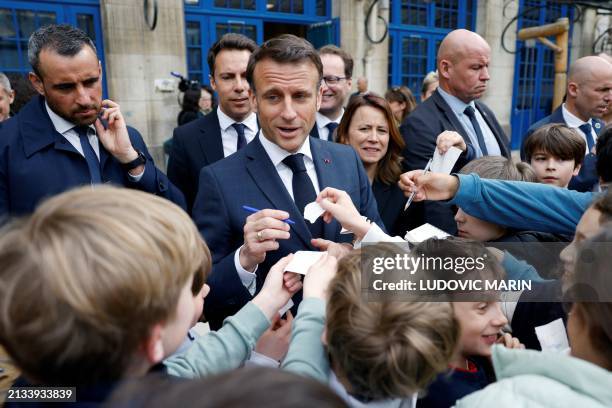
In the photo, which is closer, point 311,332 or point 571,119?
point 311,332

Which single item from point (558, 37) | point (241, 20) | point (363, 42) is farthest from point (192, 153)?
point (558, 37)

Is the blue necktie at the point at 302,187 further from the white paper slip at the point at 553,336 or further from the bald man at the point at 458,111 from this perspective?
the bald man at the point at 458,111

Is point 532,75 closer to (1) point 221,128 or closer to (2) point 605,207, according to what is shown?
(1) point 221,128

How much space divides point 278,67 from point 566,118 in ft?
9.24

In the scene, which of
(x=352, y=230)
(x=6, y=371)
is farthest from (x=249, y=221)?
(x=6, y=371)

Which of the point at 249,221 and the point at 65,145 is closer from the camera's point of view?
the point at 249,221

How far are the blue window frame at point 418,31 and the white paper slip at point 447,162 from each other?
7084 millimetres

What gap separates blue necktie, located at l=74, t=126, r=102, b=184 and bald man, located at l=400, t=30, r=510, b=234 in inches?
69.3

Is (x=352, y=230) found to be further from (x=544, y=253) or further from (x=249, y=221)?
(x=544, y=253)

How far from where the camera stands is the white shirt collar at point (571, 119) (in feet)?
11.2

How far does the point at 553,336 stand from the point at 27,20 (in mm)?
6204

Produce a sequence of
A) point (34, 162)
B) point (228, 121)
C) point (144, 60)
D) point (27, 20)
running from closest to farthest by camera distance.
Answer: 1. point (34, 162)
2. point (228, 121)
3. point (27, 20)
4. point (144, 60)

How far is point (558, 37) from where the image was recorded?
7.44 m

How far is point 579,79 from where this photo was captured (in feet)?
11.3
